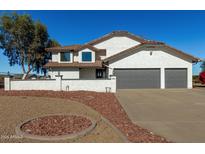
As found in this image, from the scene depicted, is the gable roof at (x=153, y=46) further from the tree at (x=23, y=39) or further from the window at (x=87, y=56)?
the tree at (x=23, y=39)

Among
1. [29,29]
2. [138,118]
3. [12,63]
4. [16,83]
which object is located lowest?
[138,118]

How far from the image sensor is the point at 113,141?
390 centimetres

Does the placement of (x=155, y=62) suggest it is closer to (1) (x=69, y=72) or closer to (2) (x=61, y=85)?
(1) (x=69, y=72)

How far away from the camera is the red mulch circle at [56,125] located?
4332mm

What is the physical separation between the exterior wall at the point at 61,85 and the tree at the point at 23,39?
14.2 m

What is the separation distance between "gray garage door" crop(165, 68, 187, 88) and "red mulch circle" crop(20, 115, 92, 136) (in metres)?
14.0

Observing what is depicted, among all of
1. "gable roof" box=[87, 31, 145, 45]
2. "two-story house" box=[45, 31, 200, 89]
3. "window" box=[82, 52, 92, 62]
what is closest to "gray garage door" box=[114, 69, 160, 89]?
"two-story house" box=[45, 31, 200, 89]

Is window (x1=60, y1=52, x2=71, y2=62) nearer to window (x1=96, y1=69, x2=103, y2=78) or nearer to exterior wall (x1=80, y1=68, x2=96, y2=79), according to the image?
exterior wall (x1=80, y1=68, x2=96, y2=79)

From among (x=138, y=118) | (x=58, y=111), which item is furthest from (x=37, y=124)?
(x=138, y=118)

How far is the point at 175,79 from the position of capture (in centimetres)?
1719

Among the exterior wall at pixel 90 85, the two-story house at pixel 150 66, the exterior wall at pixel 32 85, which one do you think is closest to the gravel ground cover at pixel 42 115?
the exterior wall at pixel 90 85

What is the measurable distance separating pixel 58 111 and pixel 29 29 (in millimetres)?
24962

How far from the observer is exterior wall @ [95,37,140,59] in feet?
73.3

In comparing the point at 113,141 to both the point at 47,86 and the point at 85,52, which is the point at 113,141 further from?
the point at 85,52
